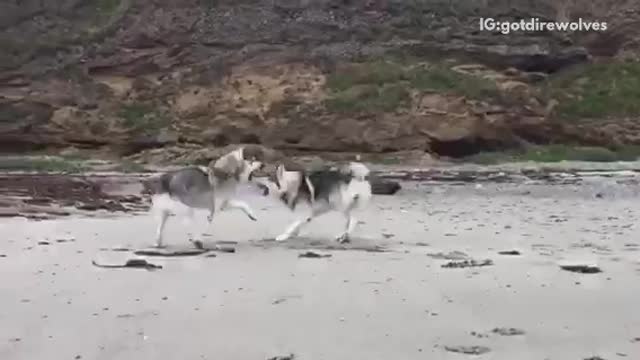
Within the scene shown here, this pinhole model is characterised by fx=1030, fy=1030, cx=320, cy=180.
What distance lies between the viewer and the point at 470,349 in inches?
235

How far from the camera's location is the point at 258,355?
5.86 metres

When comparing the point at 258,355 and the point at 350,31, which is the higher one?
the point at 350,31

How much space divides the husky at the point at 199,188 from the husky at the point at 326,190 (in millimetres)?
595

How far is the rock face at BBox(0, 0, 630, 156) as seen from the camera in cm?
3444

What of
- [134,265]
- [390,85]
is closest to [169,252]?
[134,265]

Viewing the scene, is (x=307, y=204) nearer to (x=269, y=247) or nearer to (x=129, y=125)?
(x=269, y=247)

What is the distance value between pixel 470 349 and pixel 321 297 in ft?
6.74

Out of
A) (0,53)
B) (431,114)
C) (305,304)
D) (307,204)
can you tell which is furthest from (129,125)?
(305,304)

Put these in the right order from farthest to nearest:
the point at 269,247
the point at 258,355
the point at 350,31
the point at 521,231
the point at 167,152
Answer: the point at 350,31
the point at 167,152
the point at 521,231
the point at 269,247
the point at 258,355

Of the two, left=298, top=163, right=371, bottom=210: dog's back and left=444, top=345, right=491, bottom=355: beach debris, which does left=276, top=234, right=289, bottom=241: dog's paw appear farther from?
left=444, top=345, right=491, bottom=355: beach debris

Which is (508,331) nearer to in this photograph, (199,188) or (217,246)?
(217,246)

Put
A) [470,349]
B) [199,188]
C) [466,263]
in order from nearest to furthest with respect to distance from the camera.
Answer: [470,349]
[466,263]
[199,188]

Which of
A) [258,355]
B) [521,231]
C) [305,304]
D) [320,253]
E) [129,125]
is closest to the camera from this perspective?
[258,355]

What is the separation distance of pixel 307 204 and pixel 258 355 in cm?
682
